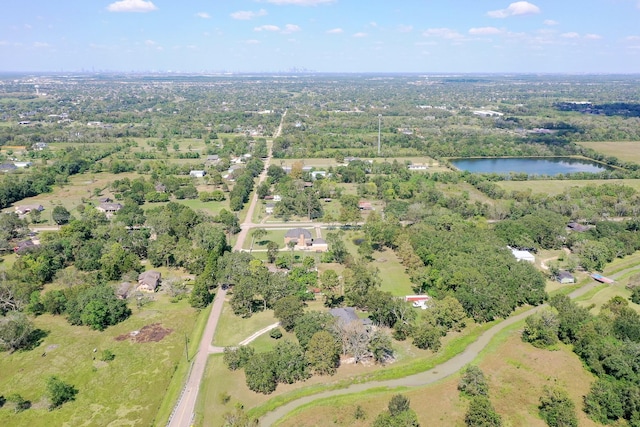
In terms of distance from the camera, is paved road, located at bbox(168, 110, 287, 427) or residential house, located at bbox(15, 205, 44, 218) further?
residential house, located at bbox(15, 205, 44, 218)

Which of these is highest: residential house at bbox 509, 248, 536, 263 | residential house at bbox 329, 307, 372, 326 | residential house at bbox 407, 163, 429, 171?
residential house at bbox 329, 307, 372, 326

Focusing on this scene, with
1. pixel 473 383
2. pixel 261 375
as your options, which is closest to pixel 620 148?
pixel 473 383

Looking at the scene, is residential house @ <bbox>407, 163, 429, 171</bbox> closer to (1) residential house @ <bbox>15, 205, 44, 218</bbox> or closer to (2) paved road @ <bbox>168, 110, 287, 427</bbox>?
(2) paved road @ <bbox>168, 110, 287, 427</bbox>

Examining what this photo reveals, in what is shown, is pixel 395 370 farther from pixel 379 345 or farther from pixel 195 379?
pixel 195 379

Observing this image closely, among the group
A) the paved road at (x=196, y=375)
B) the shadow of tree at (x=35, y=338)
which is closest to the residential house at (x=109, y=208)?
the shadow of tree at (x=35, y=338)

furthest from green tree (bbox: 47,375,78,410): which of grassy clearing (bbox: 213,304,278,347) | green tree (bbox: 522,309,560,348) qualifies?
green tree (bbox: 522,309,560,348)

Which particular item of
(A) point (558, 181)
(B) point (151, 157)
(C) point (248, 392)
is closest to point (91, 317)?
(C) point (248, 392)

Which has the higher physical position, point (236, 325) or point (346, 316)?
point (346, 316)
